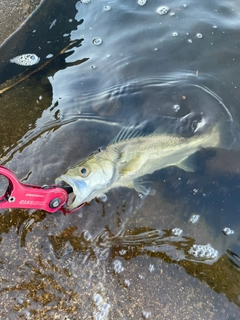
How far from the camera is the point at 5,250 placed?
3.31 metres

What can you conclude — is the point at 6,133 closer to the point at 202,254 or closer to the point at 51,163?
the point at 51,163

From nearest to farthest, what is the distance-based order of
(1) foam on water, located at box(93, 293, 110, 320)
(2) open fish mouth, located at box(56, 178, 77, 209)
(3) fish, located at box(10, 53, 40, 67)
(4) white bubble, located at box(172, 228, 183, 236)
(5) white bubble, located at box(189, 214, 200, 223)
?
1. (1) foam on water, located at box(93, 293, 110, 320)
2. (2) open fish mouth, located at box(56, 178, 77, 209)
3. (4) white bubble, located at box(172, 228, 183, 236)
4. (5) white bubble, located at box(189, 214, 200, 223)
5. (3) fish, located at box(10, 53, 40, 67)

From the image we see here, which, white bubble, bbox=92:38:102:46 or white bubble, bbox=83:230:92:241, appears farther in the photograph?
white bubble, bbox=92:38:102:46

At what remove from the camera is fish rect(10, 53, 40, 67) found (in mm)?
5109

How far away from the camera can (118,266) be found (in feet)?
10.8

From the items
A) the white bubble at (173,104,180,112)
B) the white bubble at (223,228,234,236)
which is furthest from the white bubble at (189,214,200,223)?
the white bubble at (173,104,180,112)

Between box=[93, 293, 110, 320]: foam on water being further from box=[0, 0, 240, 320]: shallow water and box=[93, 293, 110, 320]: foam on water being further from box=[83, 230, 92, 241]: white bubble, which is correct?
box=[83, 230, 92, 241]: white bubble

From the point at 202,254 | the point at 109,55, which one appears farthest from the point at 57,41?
the point at 202,254

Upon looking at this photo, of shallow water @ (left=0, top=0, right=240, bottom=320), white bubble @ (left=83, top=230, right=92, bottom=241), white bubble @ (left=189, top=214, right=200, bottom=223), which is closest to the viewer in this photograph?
shallow water @ (left=0, top=0, right=240, bottom=320)

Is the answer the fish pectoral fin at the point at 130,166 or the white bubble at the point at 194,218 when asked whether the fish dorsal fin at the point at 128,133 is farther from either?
the white bubble at the point at 194,218

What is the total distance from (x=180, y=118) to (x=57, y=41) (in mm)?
2400

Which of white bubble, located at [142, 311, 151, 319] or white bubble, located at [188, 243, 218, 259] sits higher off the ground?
white bubble, located at [142, 311, 151, 319]

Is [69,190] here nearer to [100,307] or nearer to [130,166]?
[130,166]

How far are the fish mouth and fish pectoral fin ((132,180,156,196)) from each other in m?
0.74
